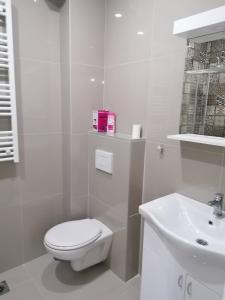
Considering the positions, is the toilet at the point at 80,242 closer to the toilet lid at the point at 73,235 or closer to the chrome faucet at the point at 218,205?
the toilet lid at the point at 73,235

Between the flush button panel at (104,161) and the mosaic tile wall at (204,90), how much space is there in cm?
60

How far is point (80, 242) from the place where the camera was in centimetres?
160

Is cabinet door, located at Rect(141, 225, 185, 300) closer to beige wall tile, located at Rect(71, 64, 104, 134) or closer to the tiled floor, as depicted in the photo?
the tiled floor

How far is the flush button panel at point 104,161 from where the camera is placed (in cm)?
174

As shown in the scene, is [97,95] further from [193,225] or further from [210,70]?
[193,225]

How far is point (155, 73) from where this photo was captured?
60.6 inches

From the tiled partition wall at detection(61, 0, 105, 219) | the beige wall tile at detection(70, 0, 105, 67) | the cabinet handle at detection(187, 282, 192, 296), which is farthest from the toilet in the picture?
the beige wall tile at detection(70, 0, 105, 67)

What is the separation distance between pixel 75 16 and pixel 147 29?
23.0 inches

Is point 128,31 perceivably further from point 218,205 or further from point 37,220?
point 37,220

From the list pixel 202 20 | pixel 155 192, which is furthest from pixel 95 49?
pixel 155 192

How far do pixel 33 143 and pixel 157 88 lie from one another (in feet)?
3.59

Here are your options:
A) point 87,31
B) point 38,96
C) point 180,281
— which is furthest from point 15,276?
point 87,31

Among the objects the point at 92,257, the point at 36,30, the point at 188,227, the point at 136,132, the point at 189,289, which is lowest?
the point at 92,257

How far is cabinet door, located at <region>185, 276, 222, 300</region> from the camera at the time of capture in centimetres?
100
